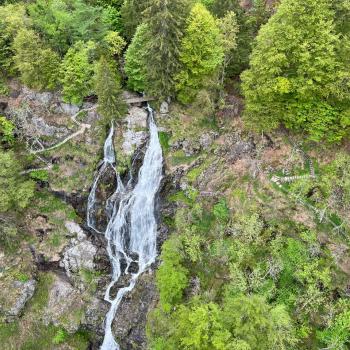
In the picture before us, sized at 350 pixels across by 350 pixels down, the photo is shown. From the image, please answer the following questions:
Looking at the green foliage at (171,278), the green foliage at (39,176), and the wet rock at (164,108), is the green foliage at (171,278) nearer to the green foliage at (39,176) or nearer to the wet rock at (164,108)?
the wet rock at (164,108)

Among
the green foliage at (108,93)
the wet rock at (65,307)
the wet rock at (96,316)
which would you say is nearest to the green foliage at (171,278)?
the wet rock at (96,316)

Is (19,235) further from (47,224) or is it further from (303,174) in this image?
(303,174)

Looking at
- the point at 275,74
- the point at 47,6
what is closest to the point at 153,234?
Result: the point at 275,74

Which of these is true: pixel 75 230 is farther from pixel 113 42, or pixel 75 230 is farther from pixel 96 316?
pixel 113 42

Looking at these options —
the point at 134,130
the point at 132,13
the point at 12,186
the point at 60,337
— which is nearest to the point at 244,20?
the point at 132,13

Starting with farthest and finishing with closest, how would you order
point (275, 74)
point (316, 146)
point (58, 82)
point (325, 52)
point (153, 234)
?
point (58, 82) → point (153, 234) → point (316, 146) → point (275, 74) → point (325, 52)

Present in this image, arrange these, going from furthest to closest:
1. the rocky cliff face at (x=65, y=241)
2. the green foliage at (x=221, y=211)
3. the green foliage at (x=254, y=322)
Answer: the rocky cliff face at (x=65, y=241)
the green foliage at (x=221, y=211)
the green foliage at (x=254, y=322)

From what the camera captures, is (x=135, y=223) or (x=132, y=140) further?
(x=132, y=140)
